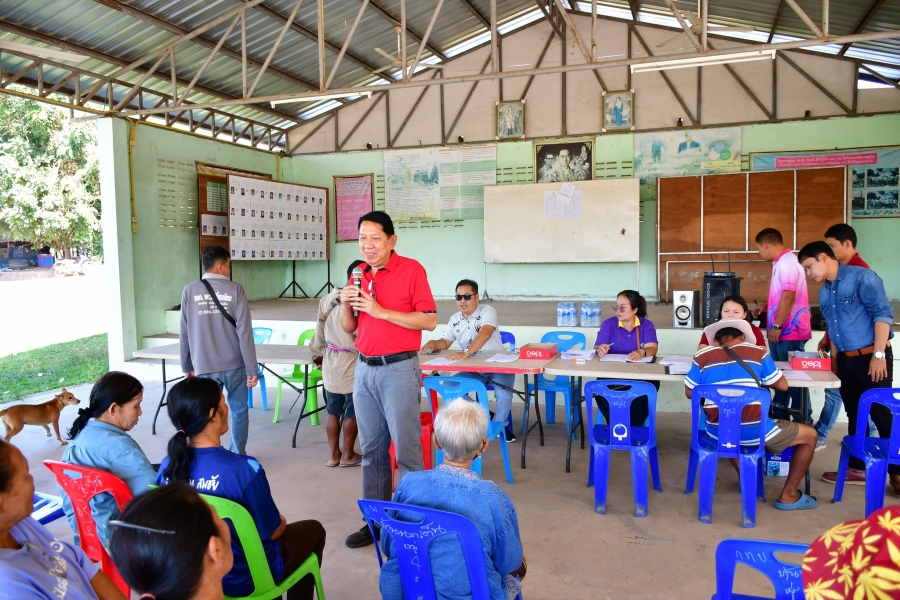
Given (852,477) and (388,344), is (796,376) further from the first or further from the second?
(388,344)

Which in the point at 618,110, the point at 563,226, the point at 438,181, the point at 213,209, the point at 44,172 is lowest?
the point at 563,226

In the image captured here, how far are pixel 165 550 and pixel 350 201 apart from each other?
402 inches

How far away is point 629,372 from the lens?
3873 mm

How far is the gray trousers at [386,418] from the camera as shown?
280 centimetres

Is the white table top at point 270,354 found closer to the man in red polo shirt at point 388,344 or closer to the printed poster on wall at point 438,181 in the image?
the man in red polo shirt at point 388,344

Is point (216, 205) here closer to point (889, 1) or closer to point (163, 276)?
point (163, 276)

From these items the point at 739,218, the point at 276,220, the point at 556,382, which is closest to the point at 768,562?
the point at 556,382

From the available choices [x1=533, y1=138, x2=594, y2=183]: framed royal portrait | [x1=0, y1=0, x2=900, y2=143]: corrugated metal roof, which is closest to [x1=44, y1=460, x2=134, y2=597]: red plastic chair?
[x1=0, y1=0, x2=900, y2=143]: corrugated metal roof

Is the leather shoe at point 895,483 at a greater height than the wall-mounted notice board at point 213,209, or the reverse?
the wall-mounted notice board at point 213,209

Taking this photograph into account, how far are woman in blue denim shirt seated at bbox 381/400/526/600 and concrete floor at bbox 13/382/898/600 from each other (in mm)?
899

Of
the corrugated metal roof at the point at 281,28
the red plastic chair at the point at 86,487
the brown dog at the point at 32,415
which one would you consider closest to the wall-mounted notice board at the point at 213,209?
the corrugated metal roof at the point at 281,28

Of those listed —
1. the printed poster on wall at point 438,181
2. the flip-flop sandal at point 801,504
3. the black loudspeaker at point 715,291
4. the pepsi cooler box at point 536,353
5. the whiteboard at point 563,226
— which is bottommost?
the flip-flop sandal at point 801,504

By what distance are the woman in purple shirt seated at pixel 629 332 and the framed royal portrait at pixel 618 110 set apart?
5763 millimetres

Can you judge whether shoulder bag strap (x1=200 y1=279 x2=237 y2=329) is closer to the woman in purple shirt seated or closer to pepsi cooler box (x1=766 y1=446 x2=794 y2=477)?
the woman in purple shirt seated
